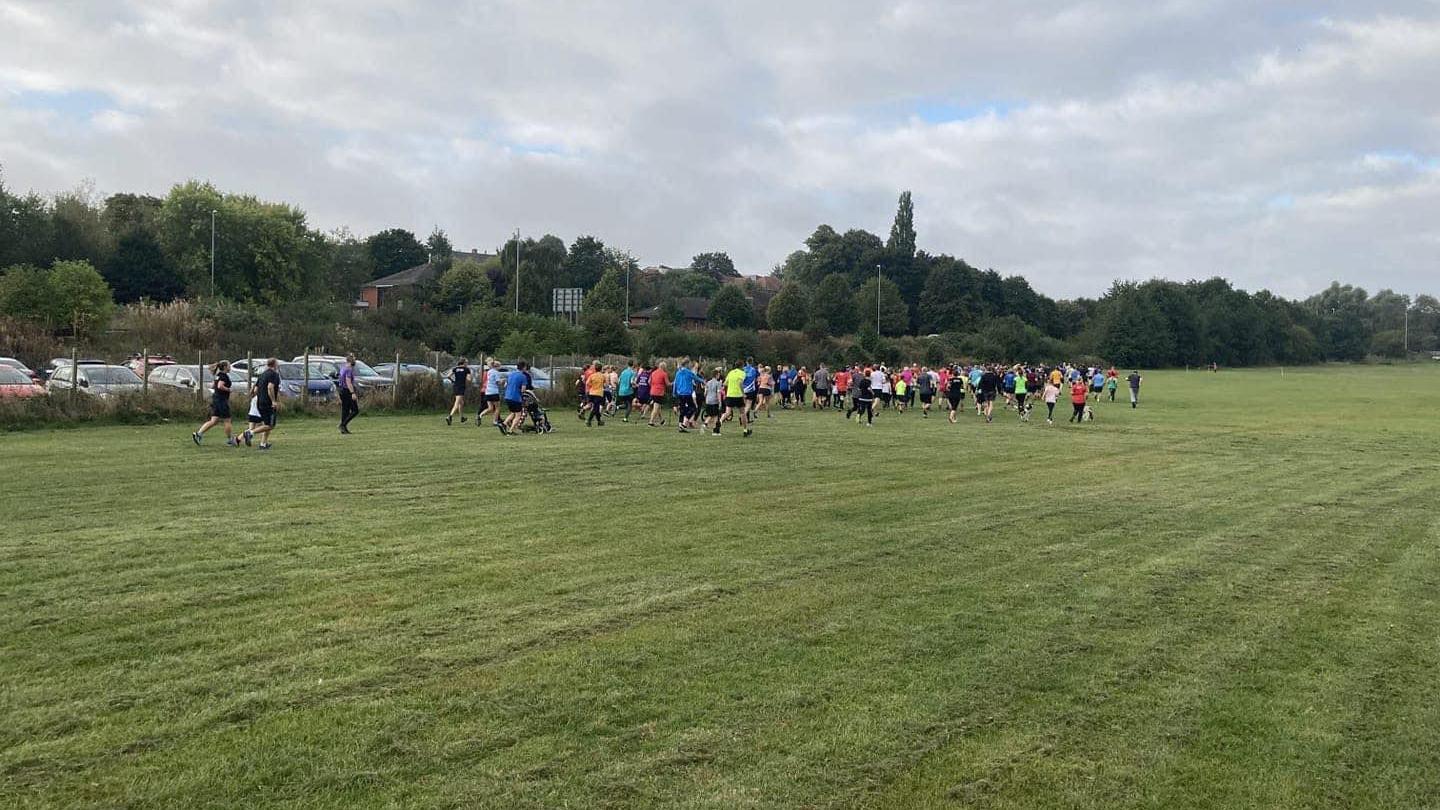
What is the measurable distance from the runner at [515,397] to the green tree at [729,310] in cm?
5997

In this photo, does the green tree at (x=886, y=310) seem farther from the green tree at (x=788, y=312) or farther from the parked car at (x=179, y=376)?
the parked car at (x=179, y=376)

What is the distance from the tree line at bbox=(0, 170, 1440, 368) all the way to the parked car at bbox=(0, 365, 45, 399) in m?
16.8

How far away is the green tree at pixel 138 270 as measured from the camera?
56938 mm

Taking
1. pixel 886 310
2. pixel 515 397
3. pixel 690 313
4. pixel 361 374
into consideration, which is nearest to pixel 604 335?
pixel 361 374

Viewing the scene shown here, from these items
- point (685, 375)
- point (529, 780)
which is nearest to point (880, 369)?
point (685, 375)

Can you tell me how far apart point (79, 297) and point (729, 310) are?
170 feet

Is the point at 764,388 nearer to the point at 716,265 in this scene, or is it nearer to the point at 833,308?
the point at 833,308

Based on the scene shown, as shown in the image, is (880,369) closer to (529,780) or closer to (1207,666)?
(1207,666)

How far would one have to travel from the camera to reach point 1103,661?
5.94 metres

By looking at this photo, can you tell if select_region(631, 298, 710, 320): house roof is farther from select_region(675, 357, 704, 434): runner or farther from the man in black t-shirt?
select_region(675, 357, 704, 434): runner

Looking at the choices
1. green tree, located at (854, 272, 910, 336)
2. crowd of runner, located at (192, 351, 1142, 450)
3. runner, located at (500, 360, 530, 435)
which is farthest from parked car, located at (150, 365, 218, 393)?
green tree, located at (854, 272, 910, 336)

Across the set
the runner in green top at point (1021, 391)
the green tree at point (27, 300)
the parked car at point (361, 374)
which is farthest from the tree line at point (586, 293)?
the runner in green top at point (1021, 391)

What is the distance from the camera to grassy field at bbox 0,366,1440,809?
14.0 feet

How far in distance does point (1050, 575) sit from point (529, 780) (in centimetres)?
532
